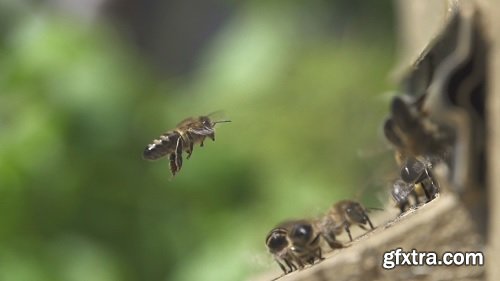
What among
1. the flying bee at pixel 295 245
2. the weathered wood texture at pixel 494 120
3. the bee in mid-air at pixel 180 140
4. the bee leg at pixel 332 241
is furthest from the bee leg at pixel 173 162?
the weathered wood texture at pixel 494 120

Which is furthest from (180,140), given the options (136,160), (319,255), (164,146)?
(136,160)

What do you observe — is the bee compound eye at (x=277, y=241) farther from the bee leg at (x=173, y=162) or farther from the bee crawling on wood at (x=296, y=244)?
the bee leg at (x=173, y=162)

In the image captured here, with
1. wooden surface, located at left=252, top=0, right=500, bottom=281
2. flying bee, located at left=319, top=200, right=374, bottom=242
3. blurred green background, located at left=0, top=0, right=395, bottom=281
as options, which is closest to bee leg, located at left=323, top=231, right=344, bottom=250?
flying bee, located at left=319, top=200, right=374, bottom=242

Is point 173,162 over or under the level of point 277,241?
over

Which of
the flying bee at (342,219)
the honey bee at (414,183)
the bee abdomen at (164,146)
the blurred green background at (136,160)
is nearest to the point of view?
the honey bee at (414,183)

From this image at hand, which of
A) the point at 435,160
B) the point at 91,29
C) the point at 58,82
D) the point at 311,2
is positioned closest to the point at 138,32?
the point at 311,2

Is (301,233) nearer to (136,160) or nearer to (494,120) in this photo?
(494,120)
